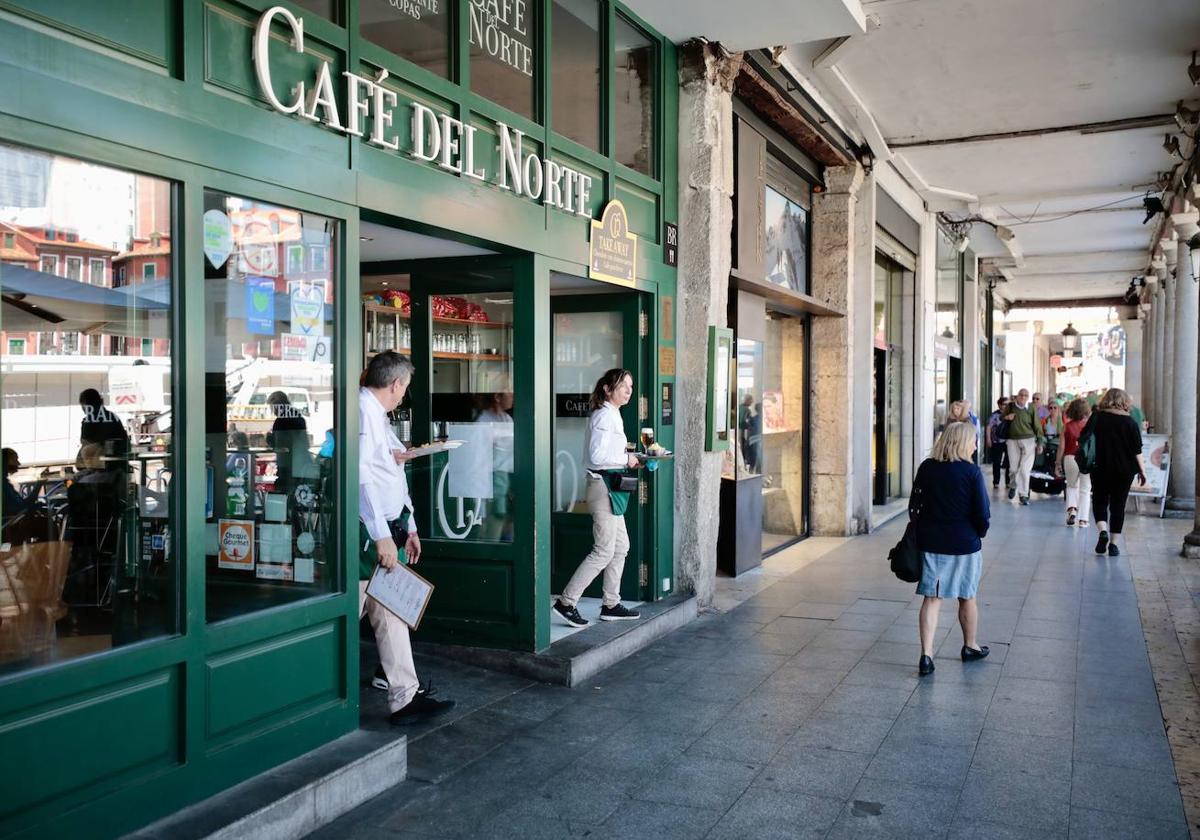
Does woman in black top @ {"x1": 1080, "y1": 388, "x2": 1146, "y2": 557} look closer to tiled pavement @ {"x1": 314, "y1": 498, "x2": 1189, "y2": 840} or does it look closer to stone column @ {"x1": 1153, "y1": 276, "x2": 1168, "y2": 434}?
tiled pavement @ {"x1": 314, "y1": 498, "x2": 1189, "y2": 840}

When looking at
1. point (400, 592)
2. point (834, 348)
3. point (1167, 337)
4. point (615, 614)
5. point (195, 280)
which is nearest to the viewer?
point (195, 280)

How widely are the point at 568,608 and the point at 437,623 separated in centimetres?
86

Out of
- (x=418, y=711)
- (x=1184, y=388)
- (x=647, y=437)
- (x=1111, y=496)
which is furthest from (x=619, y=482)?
(x=1184, y=388)

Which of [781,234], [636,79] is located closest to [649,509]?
[636,79]

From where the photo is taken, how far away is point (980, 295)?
77.1 ft

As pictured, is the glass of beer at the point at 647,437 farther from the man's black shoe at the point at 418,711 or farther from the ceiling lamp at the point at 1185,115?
the ceiling lamp at the point at 1185,115

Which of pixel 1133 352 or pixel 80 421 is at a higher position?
pixel 1133 352

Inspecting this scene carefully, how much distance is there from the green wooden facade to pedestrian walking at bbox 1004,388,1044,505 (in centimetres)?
1160

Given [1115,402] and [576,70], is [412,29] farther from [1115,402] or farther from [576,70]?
[1115,402]

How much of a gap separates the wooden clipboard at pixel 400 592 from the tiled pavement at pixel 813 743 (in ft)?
2.05

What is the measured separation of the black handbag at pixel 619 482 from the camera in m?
6.54

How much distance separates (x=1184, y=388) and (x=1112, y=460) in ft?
17.9

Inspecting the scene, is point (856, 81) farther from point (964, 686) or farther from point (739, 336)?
point (964, 686)

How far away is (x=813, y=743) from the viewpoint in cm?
484
